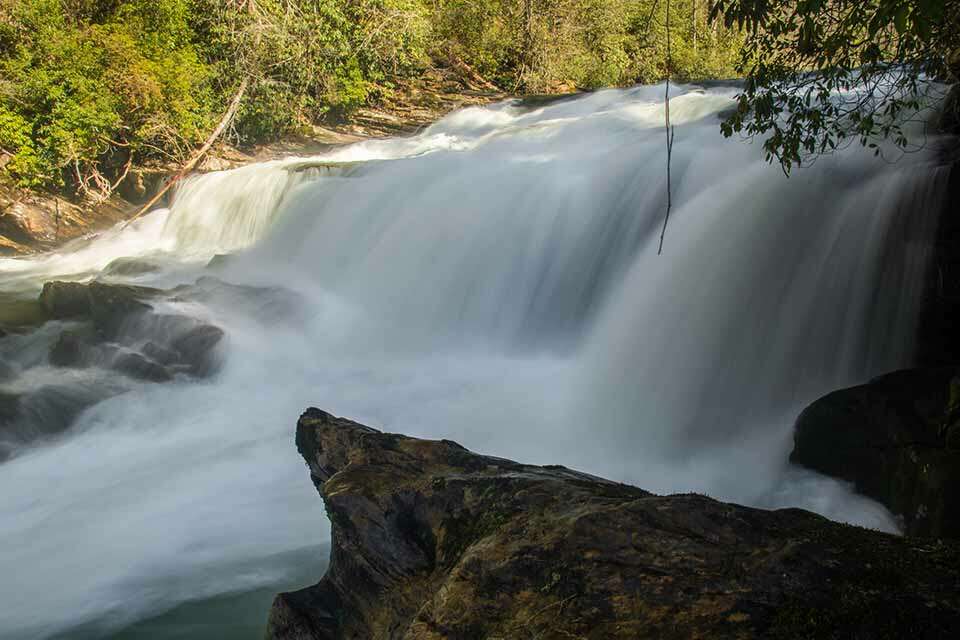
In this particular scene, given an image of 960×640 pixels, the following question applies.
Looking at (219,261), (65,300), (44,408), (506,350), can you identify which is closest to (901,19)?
(506,350)

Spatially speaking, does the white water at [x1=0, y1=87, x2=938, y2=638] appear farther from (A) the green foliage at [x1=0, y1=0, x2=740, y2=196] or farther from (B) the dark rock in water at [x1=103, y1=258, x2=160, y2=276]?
(A) the green foliage at [x1=0, y1=0, x2=740, y2=196]

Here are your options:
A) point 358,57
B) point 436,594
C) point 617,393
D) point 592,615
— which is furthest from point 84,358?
point 358,57

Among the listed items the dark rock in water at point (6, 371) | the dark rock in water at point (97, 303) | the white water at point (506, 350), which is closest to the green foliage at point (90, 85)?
the white water at point (506, 350)

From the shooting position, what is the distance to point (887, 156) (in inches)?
272

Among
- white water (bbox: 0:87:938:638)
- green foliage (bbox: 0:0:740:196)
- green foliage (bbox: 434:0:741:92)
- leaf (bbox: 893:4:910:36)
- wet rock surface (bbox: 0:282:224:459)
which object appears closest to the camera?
leaf (bbox: 893:4:910:36)

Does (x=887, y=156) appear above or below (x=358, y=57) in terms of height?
below

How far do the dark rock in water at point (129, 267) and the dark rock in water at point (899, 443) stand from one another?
35.4ft

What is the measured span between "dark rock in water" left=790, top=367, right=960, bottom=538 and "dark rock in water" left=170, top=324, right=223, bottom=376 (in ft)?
21.2

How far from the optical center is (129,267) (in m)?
12.8

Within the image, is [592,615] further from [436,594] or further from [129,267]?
[129,267]

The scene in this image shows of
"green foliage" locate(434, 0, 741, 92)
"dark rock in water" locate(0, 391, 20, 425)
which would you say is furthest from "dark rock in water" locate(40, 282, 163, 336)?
"green foliage" locate(434, 0, 741, 92)

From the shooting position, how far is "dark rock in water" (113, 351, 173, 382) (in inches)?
339

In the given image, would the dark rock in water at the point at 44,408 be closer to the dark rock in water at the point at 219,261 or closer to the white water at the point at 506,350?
the white water at the point at 506,350

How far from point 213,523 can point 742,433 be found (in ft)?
13.6
